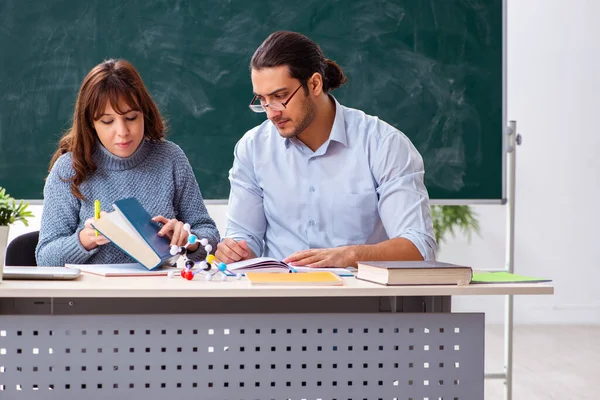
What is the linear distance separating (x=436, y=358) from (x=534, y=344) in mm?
3249

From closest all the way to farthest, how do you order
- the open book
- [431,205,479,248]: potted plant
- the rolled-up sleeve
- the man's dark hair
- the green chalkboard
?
the open book
the rolled-up sleeve
the man's dark hair
the green chalkboard
[431,205,479,248]: potted plant

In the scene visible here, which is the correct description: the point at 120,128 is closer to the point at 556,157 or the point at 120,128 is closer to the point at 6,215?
the point at 6,215

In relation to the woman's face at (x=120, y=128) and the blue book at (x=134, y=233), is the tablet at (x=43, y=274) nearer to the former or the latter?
the blue book at (x=134, y=233)

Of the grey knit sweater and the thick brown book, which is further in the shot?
the grey knit sweater

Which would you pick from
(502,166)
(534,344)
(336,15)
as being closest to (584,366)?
(534,344)

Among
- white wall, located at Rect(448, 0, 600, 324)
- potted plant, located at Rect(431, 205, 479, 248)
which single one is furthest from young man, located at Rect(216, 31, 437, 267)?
white wall, located at Rect(448, 0, 600, 324)

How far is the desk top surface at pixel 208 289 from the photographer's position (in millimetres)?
1442

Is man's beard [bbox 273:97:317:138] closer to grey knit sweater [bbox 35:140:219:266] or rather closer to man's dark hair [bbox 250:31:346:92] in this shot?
man's dark hair [bbox 250:31:346:92]

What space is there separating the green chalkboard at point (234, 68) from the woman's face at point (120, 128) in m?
1.10

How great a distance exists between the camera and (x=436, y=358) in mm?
1631

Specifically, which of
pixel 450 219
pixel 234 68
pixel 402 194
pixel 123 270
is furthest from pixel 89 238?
pixel 450 219

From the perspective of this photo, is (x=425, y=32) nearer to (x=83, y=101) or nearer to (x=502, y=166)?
(x=502, y=166)

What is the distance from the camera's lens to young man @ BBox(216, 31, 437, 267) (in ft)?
7.61

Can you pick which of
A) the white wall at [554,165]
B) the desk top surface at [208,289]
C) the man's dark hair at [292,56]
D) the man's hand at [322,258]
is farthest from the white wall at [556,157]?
the desk top surface at [208,289]
